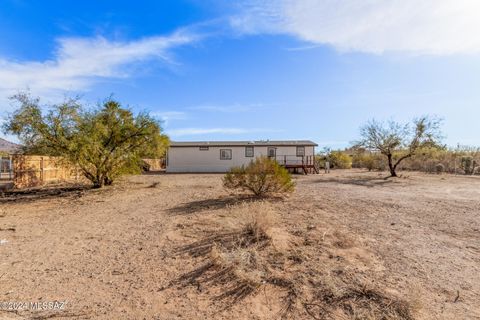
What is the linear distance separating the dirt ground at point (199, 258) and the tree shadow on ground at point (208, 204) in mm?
68

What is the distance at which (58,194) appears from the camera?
14.0m

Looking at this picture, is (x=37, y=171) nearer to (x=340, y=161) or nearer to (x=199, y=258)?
(x=199, y=258)

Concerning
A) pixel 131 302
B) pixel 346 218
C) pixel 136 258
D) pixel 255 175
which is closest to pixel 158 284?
pixel 131 302

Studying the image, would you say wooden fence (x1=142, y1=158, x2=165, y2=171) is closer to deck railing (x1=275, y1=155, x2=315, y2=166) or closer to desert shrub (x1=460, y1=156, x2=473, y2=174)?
deck railing (x1=275, y1=155, x2=315, y2=166)

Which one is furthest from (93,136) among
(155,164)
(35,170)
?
(155,164)

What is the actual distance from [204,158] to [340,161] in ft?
56.7

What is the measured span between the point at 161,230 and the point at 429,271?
536cm

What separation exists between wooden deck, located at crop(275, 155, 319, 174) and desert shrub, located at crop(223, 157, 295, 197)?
664 inches

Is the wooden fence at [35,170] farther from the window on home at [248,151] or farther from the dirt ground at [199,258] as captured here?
the window on home at [248,151]

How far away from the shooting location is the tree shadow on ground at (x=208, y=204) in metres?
9.12

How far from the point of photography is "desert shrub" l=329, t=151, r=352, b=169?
121 feet

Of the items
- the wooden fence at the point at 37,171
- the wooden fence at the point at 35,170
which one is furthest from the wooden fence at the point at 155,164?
the wooden fence at the point at 35,170

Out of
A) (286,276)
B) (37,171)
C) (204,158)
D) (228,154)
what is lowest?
(286,276)

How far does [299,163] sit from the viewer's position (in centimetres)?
2927
